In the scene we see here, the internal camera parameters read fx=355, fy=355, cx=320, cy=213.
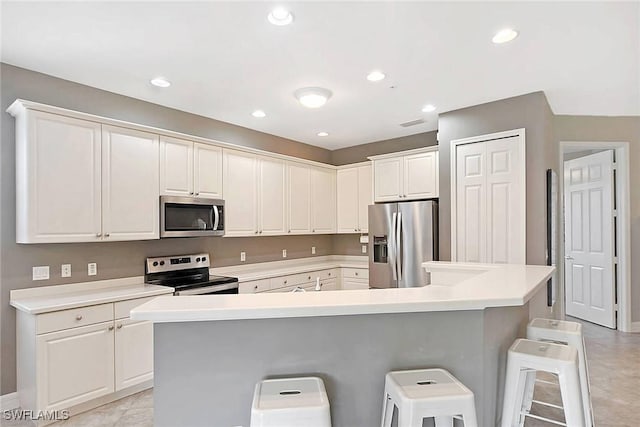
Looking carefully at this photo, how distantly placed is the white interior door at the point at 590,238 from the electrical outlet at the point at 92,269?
6187mm

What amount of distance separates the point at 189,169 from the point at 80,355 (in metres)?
1.96

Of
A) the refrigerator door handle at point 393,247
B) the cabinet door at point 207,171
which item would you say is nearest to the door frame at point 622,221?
the refrigerator door handle at point 393,247

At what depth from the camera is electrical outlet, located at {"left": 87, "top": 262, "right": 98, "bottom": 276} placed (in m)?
3.28

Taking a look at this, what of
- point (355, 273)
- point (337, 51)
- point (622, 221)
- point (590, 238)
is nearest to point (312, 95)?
point (337, 51)

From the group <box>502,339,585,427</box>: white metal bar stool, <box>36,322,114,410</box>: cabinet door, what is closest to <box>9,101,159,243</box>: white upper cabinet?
<box>36,322,114,410</box>: cabinet door

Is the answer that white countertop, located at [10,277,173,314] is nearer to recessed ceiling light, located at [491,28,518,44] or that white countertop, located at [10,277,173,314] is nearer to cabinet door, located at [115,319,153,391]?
cabinet door, located at [115,319,153,391]

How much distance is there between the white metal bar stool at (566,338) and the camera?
2.18 meters

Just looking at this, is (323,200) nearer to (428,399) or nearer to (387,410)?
(387,410)

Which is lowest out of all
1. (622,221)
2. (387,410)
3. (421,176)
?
(387,410)

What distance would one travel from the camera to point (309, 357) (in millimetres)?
1753

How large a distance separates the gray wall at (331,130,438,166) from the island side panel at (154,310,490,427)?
3703mm

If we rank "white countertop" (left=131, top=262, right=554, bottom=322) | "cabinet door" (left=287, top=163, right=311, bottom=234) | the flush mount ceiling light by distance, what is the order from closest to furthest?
"white countertop" (left=131, top=262, right=554, bottom=322) → the flush mount ceiling light → "cabinet door" (left=287, top=163, right=311, bottom=234)

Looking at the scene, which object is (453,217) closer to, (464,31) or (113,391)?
(464,31)

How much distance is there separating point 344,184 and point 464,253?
7.61ft
